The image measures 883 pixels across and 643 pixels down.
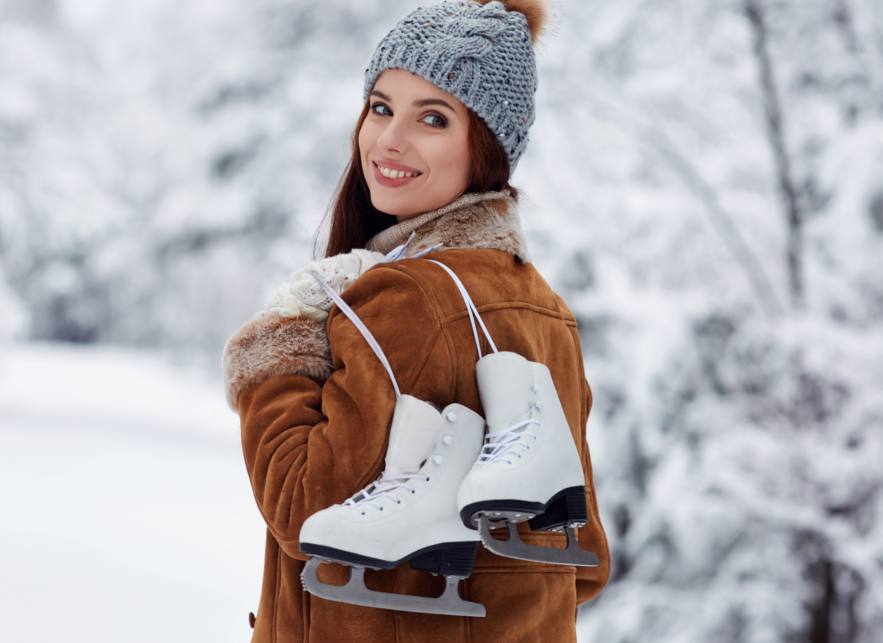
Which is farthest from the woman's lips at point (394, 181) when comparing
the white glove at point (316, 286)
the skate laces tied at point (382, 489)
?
the skate laces tied at point (382, 489)

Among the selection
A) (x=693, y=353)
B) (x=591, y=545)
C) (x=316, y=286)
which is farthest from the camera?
(x=693, y=353)

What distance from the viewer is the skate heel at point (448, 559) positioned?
1109 millimetres

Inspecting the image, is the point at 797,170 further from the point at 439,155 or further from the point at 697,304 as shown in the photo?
the point at 439,155

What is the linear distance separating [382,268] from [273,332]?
0.16 meters

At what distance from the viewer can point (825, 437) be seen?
4160mm

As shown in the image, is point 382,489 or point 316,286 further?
point 316,286

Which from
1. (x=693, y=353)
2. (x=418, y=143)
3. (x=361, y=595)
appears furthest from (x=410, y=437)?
(x=693, y=353)

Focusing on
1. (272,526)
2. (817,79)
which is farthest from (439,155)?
(817,79)

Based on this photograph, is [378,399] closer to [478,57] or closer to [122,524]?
[478,57]

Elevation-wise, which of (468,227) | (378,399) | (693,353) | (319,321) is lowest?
(378,399)

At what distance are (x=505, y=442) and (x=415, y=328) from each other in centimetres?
18

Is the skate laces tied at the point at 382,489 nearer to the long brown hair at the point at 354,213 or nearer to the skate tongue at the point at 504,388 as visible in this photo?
the skate tongue at the point at 504,388

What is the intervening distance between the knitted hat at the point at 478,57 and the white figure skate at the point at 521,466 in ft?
0.95

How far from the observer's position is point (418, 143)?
4.47 ft
